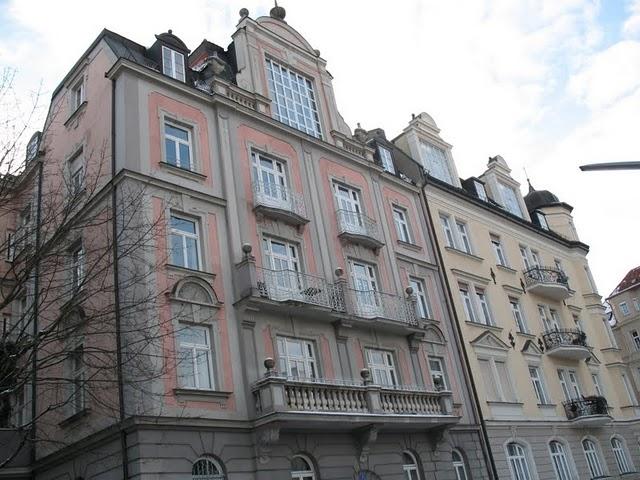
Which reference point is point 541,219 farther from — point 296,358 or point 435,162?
point 296,358

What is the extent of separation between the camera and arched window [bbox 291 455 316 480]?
A: 1731 centimetres

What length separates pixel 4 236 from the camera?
22906mm

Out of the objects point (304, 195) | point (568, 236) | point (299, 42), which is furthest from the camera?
point (568, 236)

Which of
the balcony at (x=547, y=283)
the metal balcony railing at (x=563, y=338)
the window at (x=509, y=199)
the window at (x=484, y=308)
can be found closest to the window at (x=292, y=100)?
the window at (x=484, y=308)

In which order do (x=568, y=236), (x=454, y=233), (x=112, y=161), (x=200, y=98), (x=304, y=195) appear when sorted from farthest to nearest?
(x=568, y=236) → (x=454, y=233) → (x=304, y=195) → (x=200, y=98) → (x=112, y=161)

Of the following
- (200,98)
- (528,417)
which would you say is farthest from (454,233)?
(200,98)

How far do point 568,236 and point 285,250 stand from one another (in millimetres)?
24448

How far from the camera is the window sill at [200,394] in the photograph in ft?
51.3

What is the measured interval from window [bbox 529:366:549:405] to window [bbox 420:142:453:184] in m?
9.40

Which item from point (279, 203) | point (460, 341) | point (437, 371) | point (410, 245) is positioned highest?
point (410, 245)

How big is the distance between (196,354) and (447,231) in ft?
50.5

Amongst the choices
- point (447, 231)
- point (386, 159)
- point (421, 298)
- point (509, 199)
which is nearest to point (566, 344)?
point (447, 231)

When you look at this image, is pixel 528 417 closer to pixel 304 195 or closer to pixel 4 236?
pixel 304 195

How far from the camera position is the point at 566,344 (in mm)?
30453
